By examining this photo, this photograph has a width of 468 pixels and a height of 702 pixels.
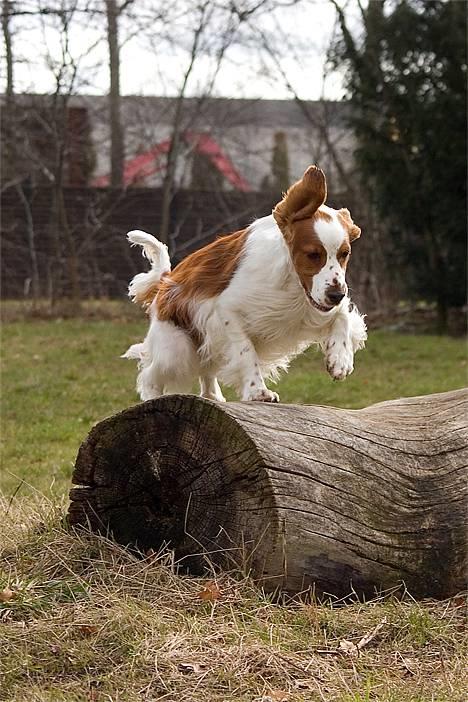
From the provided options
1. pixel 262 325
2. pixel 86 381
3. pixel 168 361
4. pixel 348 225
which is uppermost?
pixel 348 225

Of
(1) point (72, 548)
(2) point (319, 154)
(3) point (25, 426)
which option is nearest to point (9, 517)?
(1) point (72, 548)

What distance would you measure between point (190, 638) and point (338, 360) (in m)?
1.62

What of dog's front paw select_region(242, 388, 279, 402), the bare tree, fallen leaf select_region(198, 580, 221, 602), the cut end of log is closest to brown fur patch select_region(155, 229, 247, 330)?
dog's front paw select_region(242, 388, 279, 402)

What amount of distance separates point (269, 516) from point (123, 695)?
935 mm

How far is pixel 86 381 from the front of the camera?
404 inches

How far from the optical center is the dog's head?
4.25 m

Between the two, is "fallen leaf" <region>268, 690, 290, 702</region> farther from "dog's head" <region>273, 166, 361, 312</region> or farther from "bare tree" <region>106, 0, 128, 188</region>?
"bare tree" <region>106, 0, 128, 188</region>

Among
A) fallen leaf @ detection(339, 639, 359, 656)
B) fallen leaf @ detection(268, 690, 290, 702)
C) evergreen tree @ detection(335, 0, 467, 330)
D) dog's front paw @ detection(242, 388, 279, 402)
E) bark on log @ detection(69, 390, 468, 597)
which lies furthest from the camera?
evergreen tree @ detection(335, 0, 467, 330)

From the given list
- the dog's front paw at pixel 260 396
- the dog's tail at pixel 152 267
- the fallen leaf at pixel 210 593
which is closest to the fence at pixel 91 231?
the dog's tail at pixel 152 267

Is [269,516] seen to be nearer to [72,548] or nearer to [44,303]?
[72,548]

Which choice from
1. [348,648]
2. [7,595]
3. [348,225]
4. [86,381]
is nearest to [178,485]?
[7,595]

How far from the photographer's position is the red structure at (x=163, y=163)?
17.5 metres

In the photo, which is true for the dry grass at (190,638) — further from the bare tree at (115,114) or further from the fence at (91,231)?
the fence at (91,231)

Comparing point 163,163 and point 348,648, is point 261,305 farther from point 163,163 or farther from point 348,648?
point 163,163
